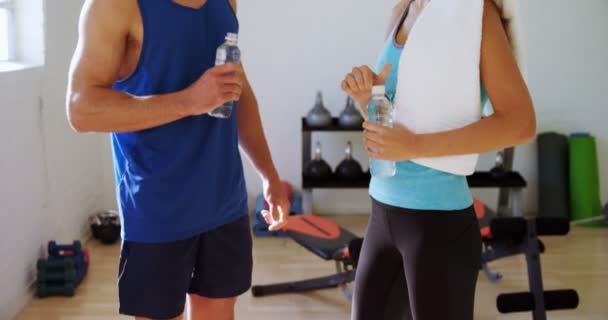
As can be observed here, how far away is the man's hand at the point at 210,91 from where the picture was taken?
4.47 ft

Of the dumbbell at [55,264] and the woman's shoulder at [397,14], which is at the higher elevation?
the woman's shoulder at [397,14]

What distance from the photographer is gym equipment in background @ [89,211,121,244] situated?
3893 millimetres

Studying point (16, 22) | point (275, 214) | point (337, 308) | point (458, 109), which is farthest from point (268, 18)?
point (458, 109)

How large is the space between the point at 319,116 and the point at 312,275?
1.11 meters

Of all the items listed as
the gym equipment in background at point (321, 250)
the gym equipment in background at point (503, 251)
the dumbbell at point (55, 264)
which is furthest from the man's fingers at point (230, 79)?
the dumbbell at point (55, 264)

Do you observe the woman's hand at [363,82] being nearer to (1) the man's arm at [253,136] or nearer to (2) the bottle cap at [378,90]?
(2) the bottle cap at [378,90]

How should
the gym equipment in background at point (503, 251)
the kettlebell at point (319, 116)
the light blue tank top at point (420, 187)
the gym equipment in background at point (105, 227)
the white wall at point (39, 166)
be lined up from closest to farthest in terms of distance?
1. the light blue tank top at point (420, 187)
2. the gym equipment in background at point (503, 251)
3. the white wall at point (39, 166)
4. the gym equipment in background at point (105, 227)
5. the kettlebell at point (319, 116)

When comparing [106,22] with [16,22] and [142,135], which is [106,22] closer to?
[142,135]

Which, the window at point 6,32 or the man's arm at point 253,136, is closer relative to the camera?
the man's arm at point 253,136

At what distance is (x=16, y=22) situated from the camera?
3250mm

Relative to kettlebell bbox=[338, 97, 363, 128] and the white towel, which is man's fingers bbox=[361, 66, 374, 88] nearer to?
the white towel

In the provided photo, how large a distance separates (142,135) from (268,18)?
3072 millimetres

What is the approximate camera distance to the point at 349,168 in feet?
13.8

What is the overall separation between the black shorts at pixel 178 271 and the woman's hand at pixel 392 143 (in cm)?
43
